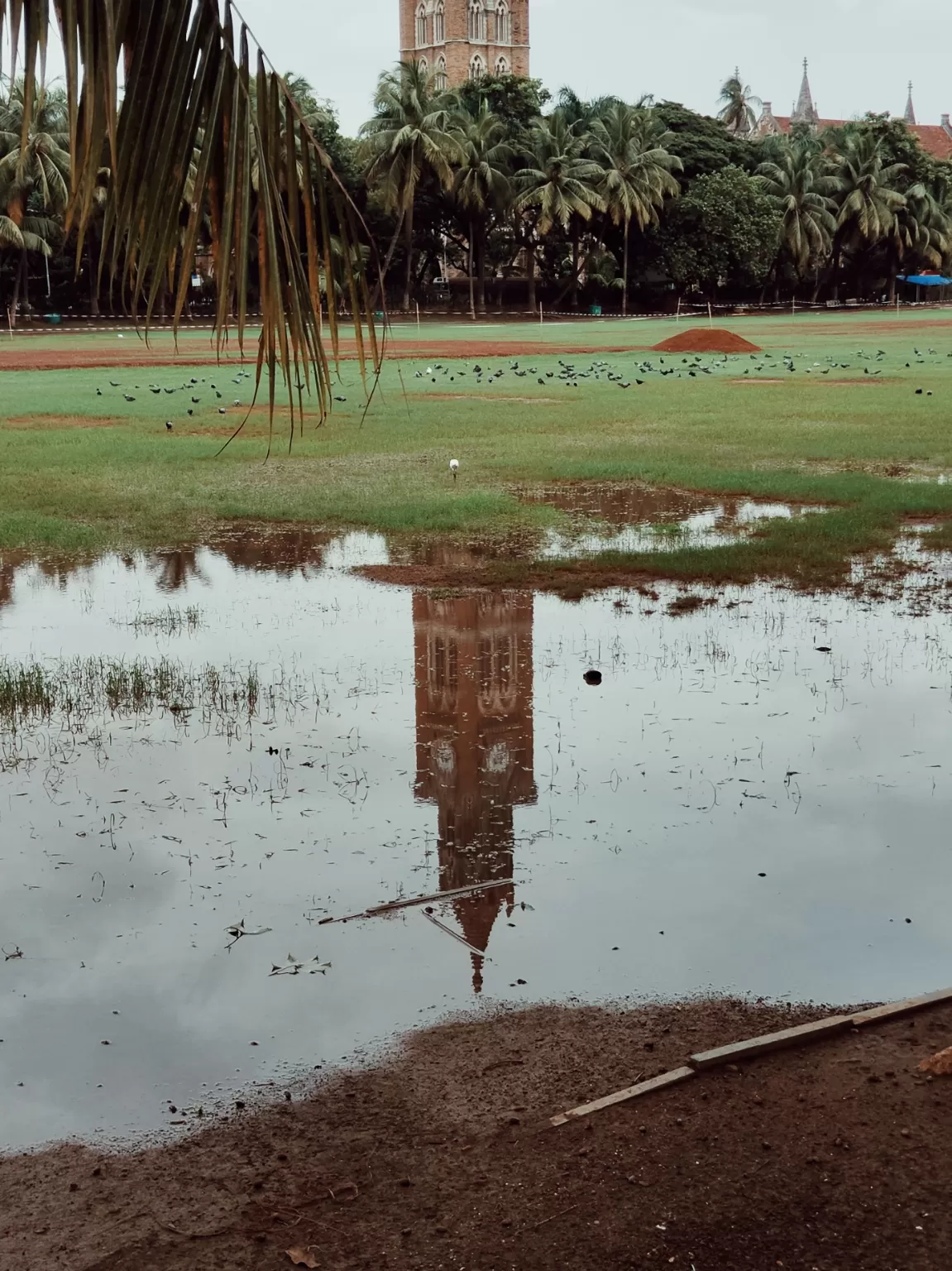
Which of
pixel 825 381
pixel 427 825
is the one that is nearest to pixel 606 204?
pixel 825 381

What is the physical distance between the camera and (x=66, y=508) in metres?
15.5

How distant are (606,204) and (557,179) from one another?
95.6 inches

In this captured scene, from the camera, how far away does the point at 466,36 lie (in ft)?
359

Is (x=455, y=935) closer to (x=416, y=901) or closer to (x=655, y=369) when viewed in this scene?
(x=416, y=901)

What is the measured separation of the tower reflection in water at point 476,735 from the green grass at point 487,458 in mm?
1729

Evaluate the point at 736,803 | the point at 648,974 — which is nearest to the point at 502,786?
the point at 736,803

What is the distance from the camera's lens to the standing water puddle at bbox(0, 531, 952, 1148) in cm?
492

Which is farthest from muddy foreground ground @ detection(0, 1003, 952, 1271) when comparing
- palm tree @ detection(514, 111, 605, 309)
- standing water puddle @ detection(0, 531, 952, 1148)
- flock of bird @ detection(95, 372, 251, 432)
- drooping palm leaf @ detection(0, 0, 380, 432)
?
palm tree @ detection(514, 111, 605, 309)

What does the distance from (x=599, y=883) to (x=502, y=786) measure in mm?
1191

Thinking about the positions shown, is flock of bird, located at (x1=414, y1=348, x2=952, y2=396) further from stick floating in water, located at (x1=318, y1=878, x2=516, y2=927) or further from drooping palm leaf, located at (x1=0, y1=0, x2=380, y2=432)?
drooping palm leaf, located at (x1=0, y1=0, x2=380, y2=432)

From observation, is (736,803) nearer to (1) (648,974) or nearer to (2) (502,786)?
(2) (502,786)

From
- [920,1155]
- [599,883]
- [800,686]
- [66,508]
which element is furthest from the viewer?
[66,508]

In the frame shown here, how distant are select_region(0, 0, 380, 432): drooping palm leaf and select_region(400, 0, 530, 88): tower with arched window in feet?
369

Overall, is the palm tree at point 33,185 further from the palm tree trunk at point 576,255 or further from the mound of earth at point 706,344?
the palm tree trunk at point 576,255
